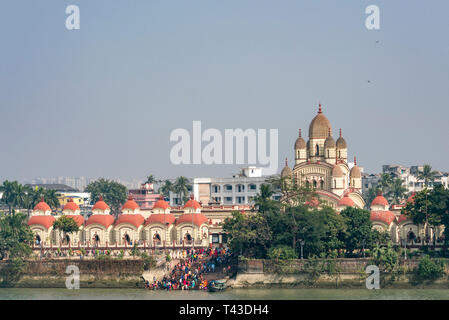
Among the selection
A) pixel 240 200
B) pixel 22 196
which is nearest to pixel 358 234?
pixel 22 196

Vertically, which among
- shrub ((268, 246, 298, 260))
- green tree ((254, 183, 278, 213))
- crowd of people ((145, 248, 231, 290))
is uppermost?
green tree ((254, 183, 278, 213))

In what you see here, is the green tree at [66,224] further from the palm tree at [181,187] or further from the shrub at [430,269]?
the palm tree at [181,187]

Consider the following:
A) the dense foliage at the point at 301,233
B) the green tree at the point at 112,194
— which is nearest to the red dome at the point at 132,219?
the dense foliage at the point at 301,233

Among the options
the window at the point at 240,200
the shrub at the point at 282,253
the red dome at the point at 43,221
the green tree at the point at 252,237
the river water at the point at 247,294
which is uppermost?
the window at the point at 240,200

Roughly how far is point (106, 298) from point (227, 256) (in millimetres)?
10384

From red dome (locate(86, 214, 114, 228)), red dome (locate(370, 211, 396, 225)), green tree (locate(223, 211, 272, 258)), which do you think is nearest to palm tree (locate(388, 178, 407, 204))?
red dome (locate(370, 211, 396, 225))

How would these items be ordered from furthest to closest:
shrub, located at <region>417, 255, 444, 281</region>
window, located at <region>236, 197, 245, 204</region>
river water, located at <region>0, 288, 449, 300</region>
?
window, located at <region>236, 197, 245, 204</region>
shrub, located at <region>417, 255, 444, 281</region>
river water, located at <region>0, 288, 449, 300</region>

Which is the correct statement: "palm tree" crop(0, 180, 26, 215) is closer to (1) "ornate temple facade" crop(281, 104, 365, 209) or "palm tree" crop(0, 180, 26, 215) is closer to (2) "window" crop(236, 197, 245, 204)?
(1) "ornate temple facade" crop(281, 104, 365, 209)

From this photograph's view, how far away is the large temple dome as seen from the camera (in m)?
79.6

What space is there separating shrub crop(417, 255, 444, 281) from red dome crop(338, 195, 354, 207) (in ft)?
38.2

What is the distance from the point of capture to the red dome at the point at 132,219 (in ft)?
252

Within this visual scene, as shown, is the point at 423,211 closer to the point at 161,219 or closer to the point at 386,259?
the point at 386,259
